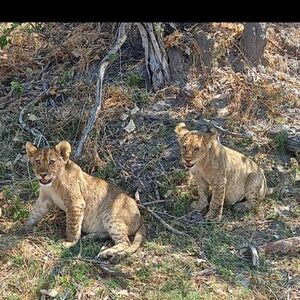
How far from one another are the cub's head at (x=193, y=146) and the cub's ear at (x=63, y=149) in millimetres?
1130

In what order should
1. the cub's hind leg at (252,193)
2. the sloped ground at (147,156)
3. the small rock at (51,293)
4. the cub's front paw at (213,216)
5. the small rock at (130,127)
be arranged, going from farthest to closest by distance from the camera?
the small rock at (130,127) < the cub's hind leg at (252,193) < the cub's front paw at (213,216) < the sloped ground at (147,156) < the small rock at (51,293)

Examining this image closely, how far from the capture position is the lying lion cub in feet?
19.3

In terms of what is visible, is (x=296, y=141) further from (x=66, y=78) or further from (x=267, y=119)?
(x=66, y=78)

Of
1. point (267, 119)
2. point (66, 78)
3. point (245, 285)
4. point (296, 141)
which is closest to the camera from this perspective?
point (245, 285)

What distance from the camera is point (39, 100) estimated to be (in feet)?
25.8

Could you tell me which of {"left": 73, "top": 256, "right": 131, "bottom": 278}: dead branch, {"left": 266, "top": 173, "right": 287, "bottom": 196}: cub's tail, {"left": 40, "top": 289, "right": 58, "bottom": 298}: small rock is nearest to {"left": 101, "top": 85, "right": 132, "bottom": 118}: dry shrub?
{"left": 266, "top": 173, "right": 287, "bottom": 196}: cub's tail

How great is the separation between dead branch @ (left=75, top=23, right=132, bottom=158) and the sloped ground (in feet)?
0.45

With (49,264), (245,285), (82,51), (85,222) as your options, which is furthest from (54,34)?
(245,285)

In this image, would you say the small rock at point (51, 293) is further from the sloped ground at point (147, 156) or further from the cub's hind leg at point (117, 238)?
the cub's hind leg at point (117, 238)

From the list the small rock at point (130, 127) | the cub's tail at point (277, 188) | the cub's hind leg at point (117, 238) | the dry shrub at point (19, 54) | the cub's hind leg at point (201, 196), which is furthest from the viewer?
the dry shrub at point (19, 54)

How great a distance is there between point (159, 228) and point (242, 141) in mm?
1837

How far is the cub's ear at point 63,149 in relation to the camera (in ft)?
18.6

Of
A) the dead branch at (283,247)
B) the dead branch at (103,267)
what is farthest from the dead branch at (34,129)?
the dead branch at (283,247)
